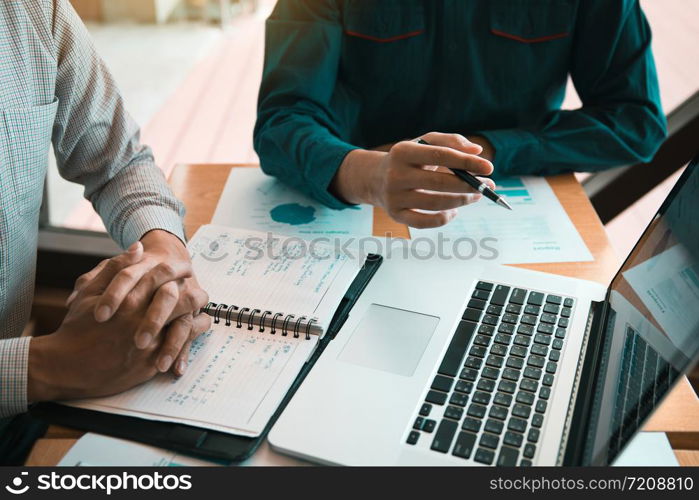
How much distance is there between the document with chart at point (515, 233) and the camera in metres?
0.93

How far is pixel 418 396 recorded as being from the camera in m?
0.65

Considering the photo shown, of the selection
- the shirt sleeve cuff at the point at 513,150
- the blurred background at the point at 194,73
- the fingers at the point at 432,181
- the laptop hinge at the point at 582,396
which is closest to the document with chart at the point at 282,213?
the fingers at the point at 432,181

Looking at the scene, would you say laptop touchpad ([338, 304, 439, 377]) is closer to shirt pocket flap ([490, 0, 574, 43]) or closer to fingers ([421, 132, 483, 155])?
fingers ([421, 132, 483, 155])

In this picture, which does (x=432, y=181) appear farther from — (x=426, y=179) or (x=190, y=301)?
(x=190, y=301)

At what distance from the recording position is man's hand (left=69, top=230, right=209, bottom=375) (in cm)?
66

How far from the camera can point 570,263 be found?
0.92 m

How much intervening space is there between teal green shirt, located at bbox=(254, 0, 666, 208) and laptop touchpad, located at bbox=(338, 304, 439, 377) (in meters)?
0.37

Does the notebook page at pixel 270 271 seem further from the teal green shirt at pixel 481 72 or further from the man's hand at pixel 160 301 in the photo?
the teal green shirt at pixel 481 72

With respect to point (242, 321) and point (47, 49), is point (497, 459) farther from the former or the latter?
point (47, 49)

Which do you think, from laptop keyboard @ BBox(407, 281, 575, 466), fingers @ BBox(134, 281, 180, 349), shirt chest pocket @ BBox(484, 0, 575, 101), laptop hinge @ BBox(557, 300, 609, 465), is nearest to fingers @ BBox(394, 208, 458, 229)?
laptop keyboard @ BBox(407, 281, 575, 466)

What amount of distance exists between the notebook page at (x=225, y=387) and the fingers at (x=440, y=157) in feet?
0.90

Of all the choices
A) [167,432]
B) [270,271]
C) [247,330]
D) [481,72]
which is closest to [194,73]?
[481,72]
